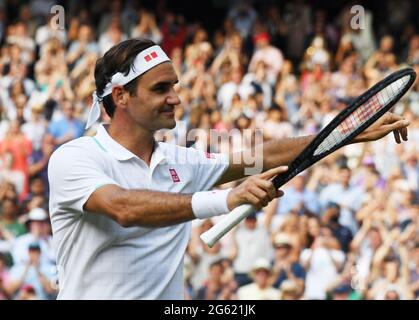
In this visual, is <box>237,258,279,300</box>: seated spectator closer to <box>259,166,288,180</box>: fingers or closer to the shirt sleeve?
the shirt sleeve

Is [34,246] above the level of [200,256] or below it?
above

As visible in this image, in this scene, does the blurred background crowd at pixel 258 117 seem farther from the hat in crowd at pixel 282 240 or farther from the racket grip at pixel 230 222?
the racket grip at pixel 230 222

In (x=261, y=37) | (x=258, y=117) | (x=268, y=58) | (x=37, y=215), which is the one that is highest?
(x=261, y=37)

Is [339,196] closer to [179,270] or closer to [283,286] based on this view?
[283,286]

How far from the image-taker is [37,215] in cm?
1242

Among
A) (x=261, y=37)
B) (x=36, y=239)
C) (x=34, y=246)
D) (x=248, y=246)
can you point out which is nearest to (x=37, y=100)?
(x=36, y=239)

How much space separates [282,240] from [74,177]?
21.9 feet

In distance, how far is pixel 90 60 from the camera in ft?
51.9

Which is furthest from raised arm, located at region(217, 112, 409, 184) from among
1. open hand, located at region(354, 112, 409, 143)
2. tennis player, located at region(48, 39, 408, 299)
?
open hand, located at region(354, 112, 409, 143)

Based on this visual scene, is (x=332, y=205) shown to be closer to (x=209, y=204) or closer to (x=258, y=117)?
(x=258, y=117)

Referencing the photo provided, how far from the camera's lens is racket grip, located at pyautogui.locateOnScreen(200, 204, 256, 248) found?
532 centimetres

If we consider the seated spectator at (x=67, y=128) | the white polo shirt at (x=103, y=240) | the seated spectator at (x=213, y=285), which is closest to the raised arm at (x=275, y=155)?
the white polo shirt at (x=103, y=240)

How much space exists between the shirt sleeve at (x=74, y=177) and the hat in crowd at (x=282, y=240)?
643 cm
